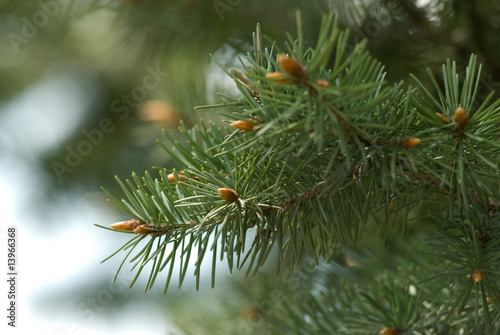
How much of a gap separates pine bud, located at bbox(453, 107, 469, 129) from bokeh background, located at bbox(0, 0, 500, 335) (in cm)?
39

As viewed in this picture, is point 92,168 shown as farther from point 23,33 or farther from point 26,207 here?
point 23,33

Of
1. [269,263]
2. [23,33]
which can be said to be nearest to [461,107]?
[269,263]

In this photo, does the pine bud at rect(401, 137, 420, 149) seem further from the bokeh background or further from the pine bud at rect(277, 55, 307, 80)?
the bokeh background

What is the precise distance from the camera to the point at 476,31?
660mm

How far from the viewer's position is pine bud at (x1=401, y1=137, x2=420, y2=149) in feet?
0.96

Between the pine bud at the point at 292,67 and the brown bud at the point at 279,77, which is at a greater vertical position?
the pine bud at the point at 292,67

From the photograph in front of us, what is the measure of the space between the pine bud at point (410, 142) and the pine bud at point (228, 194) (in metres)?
0.10

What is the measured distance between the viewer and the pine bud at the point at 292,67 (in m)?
0.26

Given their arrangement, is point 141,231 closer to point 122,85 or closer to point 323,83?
point 323,83

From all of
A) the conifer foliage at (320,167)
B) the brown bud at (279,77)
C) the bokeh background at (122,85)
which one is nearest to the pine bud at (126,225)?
Result: the conifer foliage at (320,167)

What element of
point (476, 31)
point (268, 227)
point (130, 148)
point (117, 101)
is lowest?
point (268, 227)

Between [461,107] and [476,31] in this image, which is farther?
[476,31]

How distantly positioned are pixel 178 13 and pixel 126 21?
0.08 m

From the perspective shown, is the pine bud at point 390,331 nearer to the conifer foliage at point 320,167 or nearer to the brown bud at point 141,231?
the conifer foliage at point 320,167
